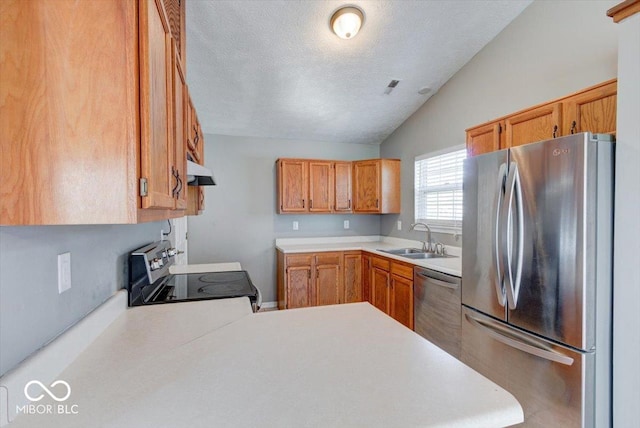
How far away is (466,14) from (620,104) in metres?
1.47

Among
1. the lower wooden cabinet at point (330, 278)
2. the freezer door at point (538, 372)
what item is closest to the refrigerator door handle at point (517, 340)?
the freezer door at point (538, 372)

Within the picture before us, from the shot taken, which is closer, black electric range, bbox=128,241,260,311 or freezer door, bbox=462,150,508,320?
black electric range, bbox=128,241,260,311

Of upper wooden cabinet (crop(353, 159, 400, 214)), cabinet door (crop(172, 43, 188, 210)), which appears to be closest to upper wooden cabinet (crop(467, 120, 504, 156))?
upper wooden cabinet (crop(353, 159, 400, 214))

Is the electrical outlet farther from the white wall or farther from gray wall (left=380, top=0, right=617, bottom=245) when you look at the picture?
gray wall (left=380, top=0, right=617, bottom=245)

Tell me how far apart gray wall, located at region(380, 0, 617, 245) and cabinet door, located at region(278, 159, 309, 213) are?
59.5 inches

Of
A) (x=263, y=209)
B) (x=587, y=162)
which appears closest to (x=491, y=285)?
(x=587, y=162)

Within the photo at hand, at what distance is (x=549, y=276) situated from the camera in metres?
1.52

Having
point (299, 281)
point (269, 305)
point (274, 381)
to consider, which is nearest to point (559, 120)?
point (274, 381)

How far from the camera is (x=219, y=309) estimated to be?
1433mm

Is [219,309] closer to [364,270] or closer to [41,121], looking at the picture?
[41,121]

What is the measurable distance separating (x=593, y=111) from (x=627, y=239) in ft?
2.36

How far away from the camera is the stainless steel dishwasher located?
7.18 feet

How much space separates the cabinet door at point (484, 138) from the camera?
83.6 inches

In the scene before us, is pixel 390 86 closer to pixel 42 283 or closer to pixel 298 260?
pixel 298 260
